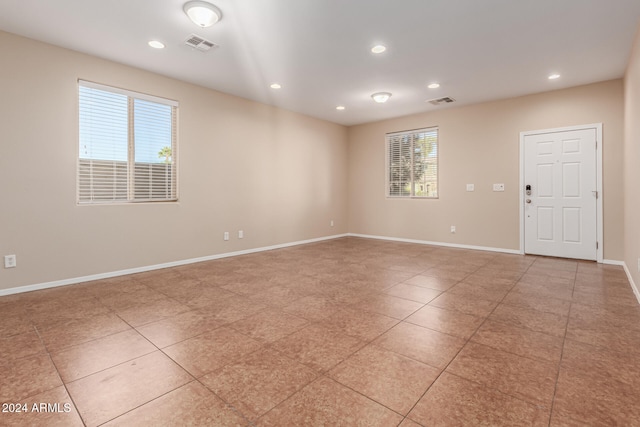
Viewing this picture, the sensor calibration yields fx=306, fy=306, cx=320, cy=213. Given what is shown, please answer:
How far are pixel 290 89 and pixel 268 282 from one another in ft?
10.4

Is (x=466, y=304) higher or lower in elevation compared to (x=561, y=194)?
lower

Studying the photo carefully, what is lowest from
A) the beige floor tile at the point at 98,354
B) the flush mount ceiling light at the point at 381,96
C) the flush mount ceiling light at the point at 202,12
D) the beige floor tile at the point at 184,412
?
Result: the beige floor tile at the point at 184,412

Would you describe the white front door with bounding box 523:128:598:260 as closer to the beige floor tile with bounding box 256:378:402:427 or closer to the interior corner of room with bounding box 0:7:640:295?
the interior corner of room with bounding box 0:7:640:295

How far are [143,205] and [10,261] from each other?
145 cm

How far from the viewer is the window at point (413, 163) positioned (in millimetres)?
6434

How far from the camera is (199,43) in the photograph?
347cm

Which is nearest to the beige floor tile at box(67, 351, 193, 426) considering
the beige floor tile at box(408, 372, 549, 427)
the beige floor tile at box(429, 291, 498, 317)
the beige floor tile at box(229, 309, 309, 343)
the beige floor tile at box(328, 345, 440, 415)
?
the beige floor tile at box(229, 309, 309, 343)

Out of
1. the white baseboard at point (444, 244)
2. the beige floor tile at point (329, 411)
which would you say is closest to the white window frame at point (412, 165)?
the white baseboard at point (444, 244)

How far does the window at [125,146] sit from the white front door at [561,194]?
5.87 metres

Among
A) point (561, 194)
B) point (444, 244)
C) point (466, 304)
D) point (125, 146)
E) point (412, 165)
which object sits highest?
point (412, 165)

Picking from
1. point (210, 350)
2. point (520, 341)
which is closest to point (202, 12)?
point (210, 350)

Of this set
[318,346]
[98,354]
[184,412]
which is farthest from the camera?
[318,346]

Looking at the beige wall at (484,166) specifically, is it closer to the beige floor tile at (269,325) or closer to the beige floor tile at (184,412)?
the beige floor tile at (269,325)

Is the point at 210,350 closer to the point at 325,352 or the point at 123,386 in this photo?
the point at 123,386
